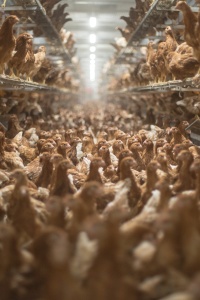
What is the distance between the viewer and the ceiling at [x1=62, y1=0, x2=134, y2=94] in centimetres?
1113

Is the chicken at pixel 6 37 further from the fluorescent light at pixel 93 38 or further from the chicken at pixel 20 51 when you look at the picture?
the fluorescent light at pixel 93 38

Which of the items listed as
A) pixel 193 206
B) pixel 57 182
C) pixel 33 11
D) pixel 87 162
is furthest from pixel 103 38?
pixel 193 206

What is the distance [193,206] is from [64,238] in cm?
91

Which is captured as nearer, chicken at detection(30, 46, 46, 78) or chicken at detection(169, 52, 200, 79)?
chicken at detection(169, 52, 200, 79)

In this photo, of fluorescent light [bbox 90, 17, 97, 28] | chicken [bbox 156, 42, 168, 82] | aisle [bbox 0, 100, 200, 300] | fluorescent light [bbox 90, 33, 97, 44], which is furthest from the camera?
fluorescent light [bbox 90, 33, 97, 44]

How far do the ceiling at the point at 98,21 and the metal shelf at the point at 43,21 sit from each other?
1.12 metres

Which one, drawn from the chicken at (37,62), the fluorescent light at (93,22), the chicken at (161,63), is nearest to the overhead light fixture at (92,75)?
the fluorescent light at (93,22)

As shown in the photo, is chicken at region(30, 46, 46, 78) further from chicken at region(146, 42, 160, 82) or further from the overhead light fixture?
the overhead light fixture

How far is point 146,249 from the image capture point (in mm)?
2180

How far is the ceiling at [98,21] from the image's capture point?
11.1 meters

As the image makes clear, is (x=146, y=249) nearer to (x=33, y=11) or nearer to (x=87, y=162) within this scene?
(x=87, y=162)

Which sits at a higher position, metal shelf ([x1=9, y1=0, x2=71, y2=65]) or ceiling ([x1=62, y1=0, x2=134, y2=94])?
ceiling ([x1=62, y1=0, x2=134, y2=94])

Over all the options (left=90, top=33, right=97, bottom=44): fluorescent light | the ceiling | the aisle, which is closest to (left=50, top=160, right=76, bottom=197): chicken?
the aisle

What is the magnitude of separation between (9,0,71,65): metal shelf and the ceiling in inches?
44.0
